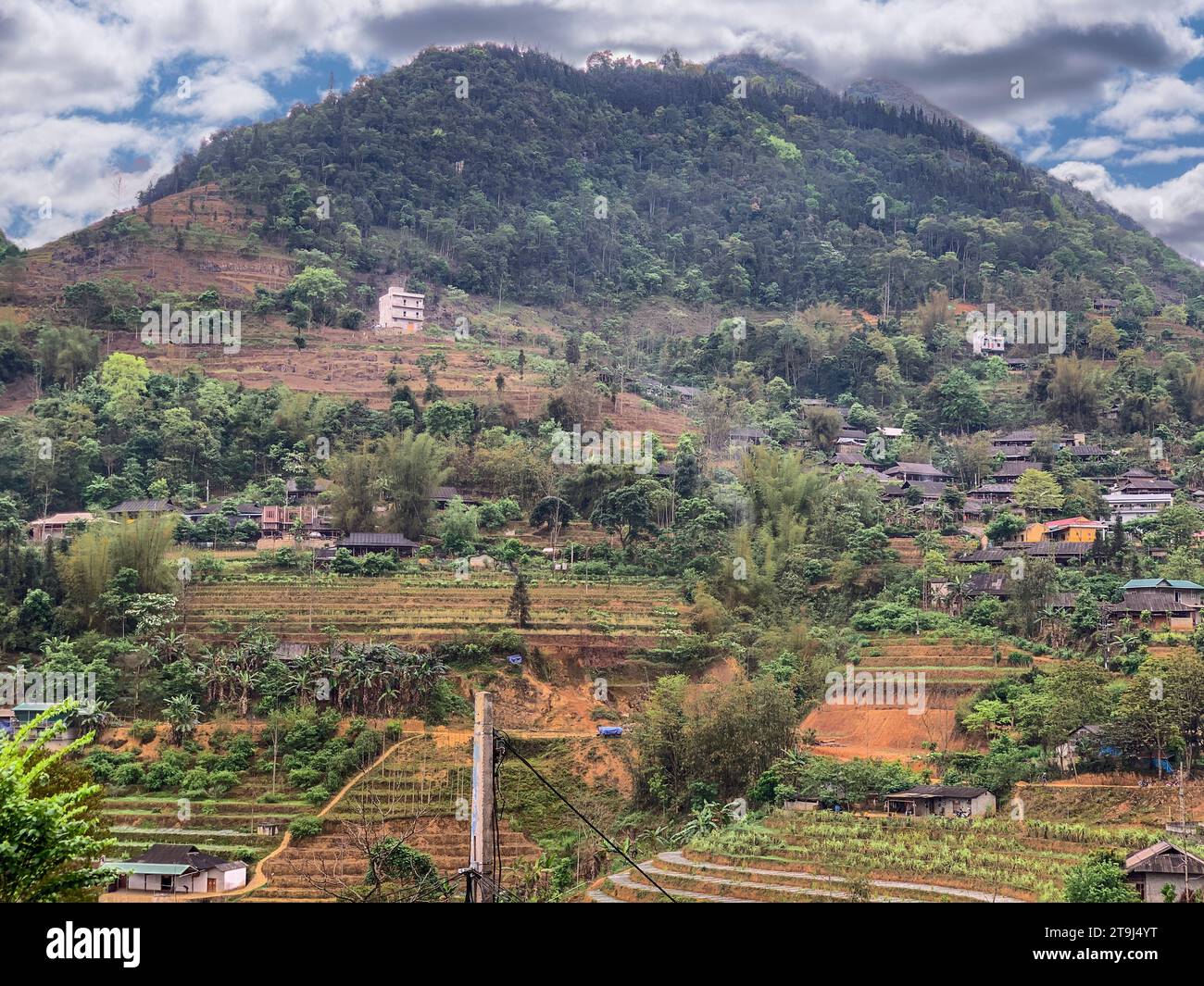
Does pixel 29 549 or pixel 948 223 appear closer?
pixel 29 549

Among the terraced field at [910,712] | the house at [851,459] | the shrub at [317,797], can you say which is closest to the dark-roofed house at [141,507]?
the shrub at [317,797]

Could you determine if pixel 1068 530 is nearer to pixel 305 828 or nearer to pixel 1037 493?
pixel 1037 493

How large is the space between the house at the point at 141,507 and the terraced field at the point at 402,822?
14.4m

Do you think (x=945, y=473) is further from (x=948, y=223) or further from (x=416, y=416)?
(x=948, y=223)

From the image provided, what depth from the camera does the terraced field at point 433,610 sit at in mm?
31109

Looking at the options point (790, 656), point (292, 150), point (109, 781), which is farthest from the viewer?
point (292, 150)

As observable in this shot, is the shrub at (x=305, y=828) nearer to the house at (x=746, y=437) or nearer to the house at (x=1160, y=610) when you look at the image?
the house at (x=1160, y=610)

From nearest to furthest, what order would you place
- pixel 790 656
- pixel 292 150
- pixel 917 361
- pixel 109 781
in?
pixel 109 781 < pixel 790 656 < pixel 917 361 < pixel 292 150

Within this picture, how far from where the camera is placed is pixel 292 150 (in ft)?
221

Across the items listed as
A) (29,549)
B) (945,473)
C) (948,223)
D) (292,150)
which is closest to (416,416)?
(29,549)

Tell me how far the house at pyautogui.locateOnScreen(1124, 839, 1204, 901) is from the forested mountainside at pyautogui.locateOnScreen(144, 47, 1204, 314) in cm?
4546

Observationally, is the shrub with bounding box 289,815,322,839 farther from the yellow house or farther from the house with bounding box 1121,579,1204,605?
the yellow house

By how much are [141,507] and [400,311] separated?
1843cm
